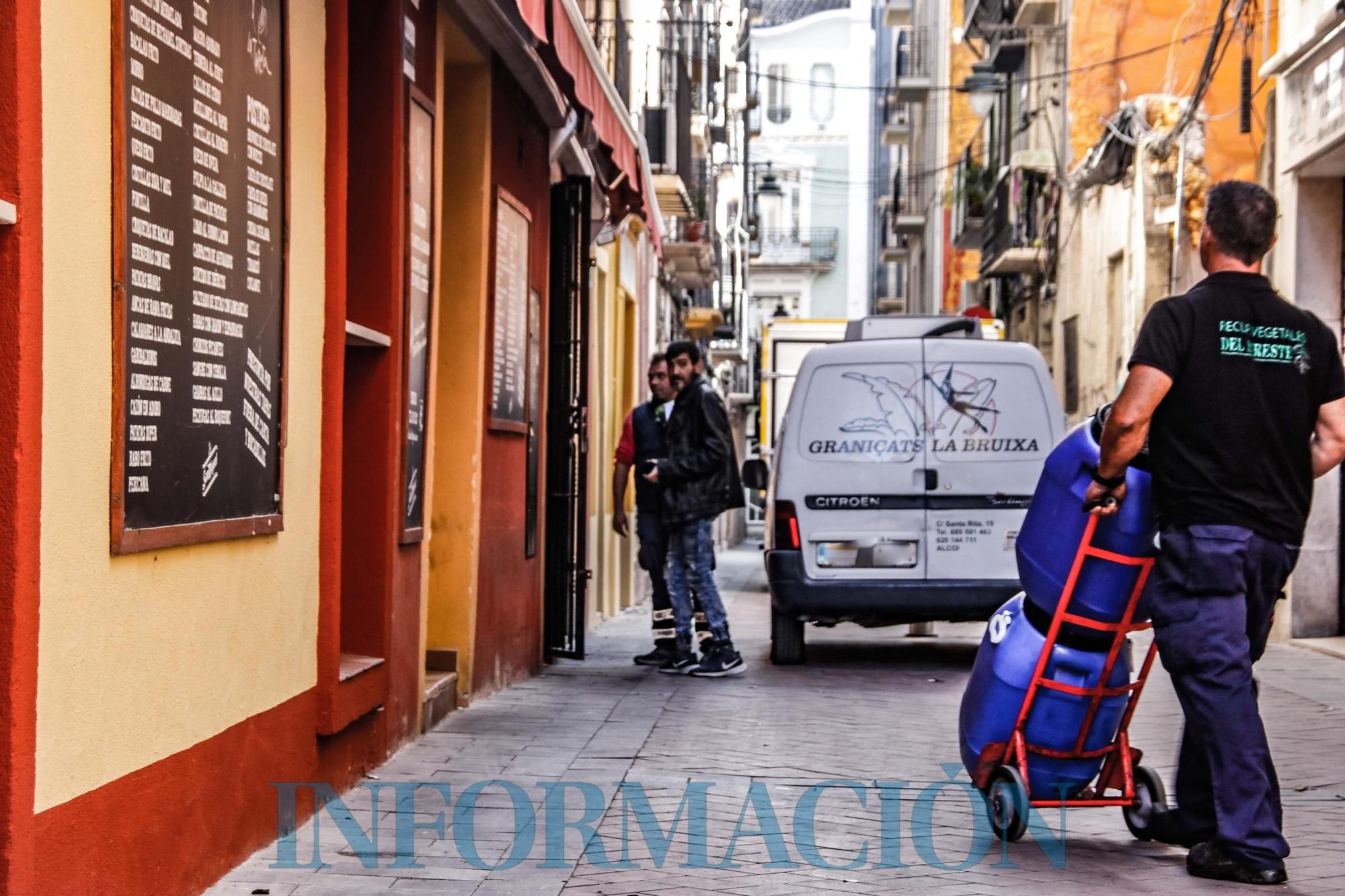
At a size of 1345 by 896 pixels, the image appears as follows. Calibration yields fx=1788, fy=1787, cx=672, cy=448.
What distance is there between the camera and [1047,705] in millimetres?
5625

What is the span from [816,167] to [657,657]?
58805mm

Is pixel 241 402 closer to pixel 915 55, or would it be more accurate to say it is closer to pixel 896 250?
pixel 915 55

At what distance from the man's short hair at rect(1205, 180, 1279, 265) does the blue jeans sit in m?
5.52

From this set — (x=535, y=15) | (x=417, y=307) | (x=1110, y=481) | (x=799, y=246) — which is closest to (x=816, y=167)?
(x=799, y=246)

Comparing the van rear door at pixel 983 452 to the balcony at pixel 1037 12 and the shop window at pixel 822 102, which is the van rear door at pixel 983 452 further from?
the shop window at pixel 822 102

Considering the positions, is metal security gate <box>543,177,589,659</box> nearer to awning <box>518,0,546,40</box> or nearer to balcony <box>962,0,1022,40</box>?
awning <box>518,0,546,40</box>

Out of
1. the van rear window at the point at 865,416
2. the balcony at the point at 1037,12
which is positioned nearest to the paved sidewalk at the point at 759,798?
the van rear window at the point at 865,416

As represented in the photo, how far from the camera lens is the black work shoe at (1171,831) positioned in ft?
17.8

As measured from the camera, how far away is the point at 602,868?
206 inches

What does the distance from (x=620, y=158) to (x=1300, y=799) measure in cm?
585

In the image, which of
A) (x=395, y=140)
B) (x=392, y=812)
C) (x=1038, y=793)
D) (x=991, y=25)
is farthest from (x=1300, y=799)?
(x=991, y=25)

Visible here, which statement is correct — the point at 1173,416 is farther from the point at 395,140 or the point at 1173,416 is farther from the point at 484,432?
the point at 484,432

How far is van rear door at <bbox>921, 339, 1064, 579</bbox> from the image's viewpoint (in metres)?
11.1

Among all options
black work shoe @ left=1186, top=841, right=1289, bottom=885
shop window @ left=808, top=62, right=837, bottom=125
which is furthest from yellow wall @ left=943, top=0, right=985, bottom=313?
black work shoe @ left=1186, top=841, right=1289, bottom=885
